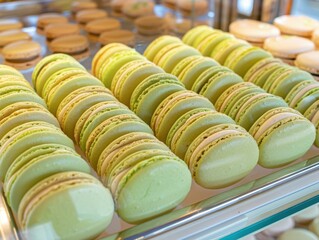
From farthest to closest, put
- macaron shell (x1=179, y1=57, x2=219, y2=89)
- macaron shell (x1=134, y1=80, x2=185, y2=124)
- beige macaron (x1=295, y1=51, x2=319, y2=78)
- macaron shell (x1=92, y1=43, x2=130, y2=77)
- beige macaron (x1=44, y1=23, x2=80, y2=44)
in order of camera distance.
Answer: beige macaron (x1=44, y1=23, x2=80, y2=44)
beige macaron (x1=295, y1=51, x2=319, y2=78)
macaron shell (x1=92, y1=43, x2=130, y2=77)
macaron shell (x1=179, y1=57, x2=219, y2=89)
macaron shell (x1=134, y1=80, x2=185, y2=124)

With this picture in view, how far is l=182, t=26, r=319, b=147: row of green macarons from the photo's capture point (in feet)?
3.59

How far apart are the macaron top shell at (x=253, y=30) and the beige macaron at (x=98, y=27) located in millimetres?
493

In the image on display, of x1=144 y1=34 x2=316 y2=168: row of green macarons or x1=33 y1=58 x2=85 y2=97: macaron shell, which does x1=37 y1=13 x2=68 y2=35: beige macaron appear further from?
x1=144 y1=34 x2=316 y2=168: row of green macarons

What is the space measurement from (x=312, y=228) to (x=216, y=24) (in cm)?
100

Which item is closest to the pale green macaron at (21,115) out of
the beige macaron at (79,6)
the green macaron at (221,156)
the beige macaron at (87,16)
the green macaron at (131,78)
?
the green macaron at (131,78)

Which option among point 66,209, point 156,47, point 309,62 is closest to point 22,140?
point 66,209

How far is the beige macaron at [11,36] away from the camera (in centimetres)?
168

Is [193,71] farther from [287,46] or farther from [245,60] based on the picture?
[287,46]

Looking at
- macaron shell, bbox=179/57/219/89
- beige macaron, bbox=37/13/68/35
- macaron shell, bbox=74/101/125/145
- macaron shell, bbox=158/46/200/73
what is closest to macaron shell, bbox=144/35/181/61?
macaron shell, bbox=158/46/200/73

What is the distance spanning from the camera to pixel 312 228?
1.12 meters

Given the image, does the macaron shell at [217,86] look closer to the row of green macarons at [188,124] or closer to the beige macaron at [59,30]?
the row of green macarons at [188,124]

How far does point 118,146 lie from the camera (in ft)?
2.84

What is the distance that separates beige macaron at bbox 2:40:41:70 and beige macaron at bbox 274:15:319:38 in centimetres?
94

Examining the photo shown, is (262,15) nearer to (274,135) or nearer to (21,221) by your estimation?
(274,135)
